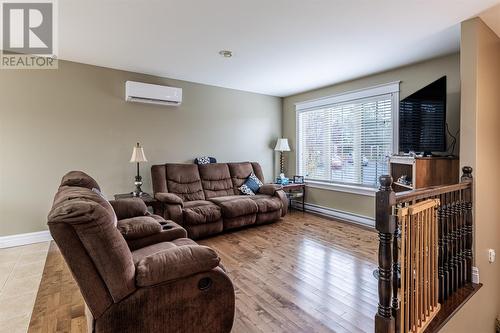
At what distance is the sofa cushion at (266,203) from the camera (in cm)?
425

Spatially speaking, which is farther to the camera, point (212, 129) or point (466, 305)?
point (212, 129)

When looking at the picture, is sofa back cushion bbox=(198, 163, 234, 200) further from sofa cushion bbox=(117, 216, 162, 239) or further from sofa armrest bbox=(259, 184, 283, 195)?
sofa cushion bbox=(117, 216, 162, 239)

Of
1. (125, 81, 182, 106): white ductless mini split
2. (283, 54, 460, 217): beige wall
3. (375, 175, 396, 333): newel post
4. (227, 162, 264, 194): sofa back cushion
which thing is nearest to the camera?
(375, 175, 396, 333): newel post

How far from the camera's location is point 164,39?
3.00m

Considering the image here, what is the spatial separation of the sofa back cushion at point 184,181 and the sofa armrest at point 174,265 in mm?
2684

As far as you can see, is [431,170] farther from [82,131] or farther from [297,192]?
[82,131]

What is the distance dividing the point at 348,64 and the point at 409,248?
2943 millimetres

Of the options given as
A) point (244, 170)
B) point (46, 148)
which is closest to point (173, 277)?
point (46, 148)

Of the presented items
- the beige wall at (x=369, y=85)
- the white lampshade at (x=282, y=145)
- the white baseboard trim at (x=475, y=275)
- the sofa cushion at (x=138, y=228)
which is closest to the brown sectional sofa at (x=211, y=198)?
the white lampshade at (x=282, y=145)

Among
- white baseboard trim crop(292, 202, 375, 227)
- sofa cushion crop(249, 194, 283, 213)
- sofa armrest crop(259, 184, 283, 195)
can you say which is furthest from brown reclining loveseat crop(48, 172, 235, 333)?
white baseboard trim crop(292, 202, 375, 227)

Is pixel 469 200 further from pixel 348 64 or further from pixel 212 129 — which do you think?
pixel 212 129

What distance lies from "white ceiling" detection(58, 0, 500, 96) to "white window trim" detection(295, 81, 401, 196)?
0.32 metres

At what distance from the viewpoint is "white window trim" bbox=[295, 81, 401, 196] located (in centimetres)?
399

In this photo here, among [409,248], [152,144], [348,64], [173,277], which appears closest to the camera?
[173,277]
